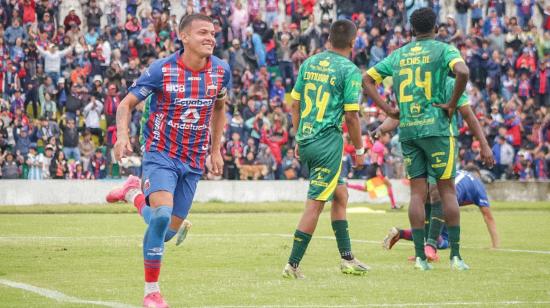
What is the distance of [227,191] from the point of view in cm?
3122

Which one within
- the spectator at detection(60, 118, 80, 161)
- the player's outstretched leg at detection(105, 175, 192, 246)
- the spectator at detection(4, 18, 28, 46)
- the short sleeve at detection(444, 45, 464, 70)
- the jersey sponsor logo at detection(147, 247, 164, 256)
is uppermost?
the short sleeve at detection(444, 45, 464, 70)

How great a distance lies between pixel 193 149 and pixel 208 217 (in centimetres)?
1497

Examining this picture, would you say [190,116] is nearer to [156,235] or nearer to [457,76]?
[156,235]

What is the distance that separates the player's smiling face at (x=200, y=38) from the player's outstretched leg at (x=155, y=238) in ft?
4.47

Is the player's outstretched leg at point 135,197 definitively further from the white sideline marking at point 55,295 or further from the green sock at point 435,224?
the green sock at point 435,224

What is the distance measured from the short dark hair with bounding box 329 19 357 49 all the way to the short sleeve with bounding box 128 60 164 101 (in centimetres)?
263

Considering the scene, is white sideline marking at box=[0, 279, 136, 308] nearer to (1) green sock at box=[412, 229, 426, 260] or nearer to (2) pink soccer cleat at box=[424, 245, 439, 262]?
(1) green sock at box=[412, 229, 426, 260]

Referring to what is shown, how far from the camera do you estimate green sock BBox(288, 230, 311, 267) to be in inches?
446

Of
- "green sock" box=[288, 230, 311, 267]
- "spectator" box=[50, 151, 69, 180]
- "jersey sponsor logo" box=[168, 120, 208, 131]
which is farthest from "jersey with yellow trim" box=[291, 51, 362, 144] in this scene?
"spectator" box=[50, 151, 69, 180]

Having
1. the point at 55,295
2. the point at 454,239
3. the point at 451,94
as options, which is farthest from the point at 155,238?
the point at 451,94

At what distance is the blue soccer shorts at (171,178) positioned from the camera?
9508mm

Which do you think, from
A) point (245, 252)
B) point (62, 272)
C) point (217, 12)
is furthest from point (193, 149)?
point (217, 12)

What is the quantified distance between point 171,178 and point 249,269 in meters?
2.82

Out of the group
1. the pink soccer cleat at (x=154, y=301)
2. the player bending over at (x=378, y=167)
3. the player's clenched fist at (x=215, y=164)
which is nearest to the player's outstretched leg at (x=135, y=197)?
the player's clenched fist at (x=215, y=164)
